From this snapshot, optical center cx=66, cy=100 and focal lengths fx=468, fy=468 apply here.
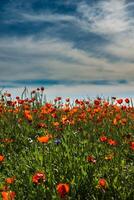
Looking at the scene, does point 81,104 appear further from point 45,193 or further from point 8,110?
point 45,193

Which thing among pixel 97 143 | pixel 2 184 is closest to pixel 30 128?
pixel 97 143

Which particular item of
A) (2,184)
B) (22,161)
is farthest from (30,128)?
(2,184)

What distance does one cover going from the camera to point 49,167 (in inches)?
200

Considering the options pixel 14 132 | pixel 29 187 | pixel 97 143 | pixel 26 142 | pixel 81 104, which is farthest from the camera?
pixel 81 104

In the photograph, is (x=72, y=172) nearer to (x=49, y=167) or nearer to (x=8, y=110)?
(x=49, y=167)

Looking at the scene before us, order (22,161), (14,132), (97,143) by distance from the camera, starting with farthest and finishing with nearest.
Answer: (14,132) < (97,143) < (22,161)

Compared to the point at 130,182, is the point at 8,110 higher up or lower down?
higher up

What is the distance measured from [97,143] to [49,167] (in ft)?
5.88

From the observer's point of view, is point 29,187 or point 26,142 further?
point 26,142

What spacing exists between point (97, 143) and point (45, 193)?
88.6 inches

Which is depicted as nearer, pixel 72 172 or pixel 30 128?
pixel 72 172

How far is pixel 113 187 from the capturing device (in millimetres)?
4699

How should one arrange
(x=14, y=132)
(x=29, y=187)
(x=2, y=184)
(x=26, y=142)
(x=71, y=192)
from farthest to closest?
(x=14, y=132), (x=26, y=142), (x=2, y=184), (x=29, y=187), (x=71, y=192)

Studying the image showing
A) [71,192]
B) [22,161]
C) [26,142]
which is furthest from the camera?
[26,142]
